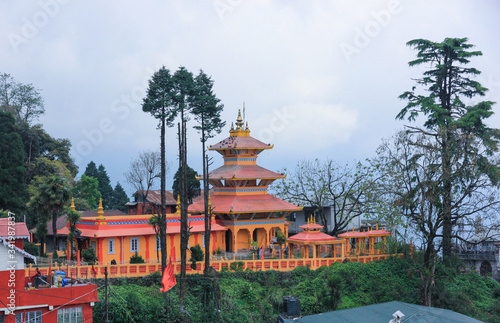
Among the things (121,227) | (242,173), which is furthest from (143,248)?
(242,173)

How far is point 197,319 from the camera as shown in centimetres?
2741

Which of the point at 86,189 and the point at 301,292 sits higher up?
the point at 86,189

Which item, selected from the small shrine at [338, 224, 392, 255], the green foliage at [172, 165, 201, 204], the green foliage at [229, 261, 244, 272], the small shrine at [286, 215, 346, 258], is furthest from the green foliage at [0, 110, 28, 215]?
the small shrine at [338, 224, 392, 255]

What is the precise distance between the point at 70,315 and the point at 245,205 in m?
16.7

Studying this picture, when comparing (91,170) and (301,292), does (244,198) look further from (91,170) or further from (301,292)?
(91,170)

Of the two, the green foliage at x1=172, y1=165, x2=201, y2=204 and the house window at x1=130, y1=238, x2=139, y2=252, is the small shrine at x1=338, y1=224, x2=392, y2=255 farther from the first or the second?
the green foliage at x1=172, y1=165, x2=201, y2=204

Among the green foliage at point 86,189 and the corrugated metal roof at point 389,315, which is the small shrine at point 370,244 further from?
the green foliage at point 86,189

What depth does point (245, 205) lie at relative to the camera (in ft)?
126

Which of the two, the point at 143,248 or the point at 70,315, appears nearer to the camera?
the point at 70,315

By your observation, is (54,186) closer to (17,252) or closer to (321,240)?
(17,252)

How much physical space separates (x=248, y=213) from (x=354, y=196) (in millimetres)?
10149

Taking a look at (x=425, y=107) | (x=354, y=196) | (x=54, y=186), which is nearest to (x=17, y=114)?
(x=54, y=186)

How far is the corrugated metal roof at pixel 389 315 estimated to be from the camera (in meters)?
18.8

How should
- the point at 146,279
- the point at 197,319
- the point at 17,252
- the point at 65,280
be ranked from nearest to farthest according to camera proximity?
the point at 17,252, the point at 65,280, the point at 197,319, the point at 146,279
